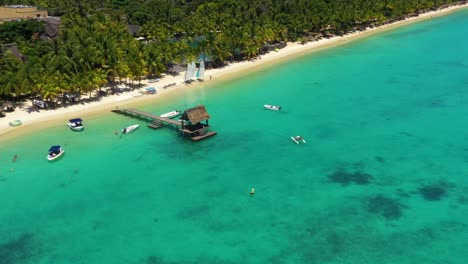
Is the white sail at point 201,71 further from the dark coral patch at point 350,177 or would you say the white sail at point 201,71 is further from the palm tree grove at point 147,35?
the dark coral patch at point 350,177

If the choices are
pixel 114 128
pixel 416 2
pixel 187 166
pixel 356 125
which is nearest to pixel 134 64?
pixel 114 128

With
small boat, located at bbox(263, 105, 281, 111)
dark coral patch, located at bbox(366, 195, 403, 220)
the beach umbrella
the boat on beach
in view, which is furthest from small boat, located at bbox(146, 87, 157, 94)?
dark coral patch, located at bbox(366, 195, 403, 220)

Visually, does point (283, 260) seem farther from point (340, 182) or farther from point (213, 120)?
point (213, 120)

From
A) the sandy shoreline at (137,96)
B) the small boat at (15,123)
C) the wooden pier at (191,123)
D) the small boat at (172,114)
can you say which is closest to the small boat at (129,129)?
the wooden pier at (191,123)

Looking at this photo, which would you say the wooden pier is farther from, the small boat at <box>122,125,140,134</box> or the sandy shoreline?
the sandy shoreline

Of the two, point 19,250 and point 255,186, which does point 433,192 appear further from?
point 19,250

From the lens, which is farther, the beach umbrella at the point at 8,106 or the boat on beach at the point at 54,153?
the beach umbrella at the point at 8,106

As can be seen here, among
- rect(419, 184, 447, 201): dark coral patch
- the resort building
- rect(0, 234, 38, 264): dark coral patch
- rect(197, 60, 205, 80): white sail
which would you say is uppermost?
the resort building
